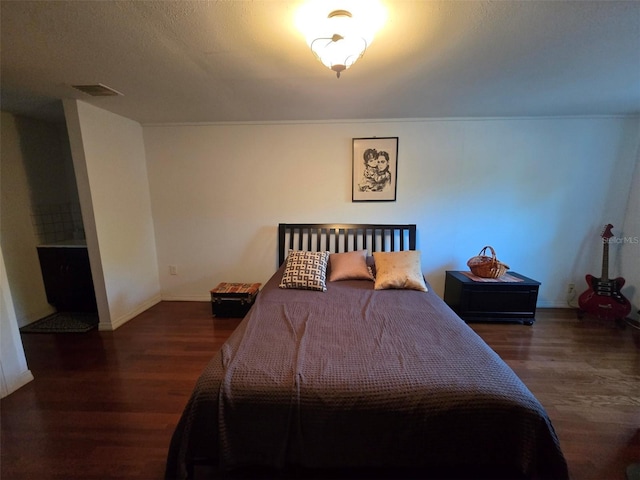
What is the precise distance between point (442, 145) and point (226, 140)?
98.6 inches

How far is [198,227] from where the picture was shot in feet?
10.6

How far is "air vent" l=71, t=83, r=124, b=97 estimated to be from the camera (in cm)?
198

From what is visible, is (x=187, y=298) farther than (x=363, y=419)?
Yes

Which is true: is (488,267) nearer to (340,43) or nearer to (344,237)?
(344,237)

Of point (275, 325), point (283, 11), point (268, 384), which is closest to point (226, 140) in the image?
point (283, 11)

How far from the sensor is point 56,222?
3.09 meters

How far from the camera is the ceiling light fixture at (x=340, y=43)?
1198mm

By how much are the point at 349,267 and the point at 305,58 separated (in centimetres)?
177

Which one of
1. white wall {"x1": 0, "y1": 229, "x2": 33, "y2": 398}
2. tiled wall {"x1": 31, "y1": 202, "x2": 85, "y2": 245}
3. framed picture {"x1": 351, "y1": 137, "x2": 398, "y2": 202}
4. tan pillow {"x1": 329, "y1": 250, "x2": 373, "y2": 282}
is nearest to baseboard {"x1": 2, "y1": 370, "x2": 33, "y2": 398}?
white wall {"x1": 0, "y1": 229, "x2": 33, "y2": 398}

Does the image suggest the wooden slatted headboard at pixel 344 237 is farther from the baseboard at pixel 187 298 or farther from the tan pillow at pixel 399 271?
the baseboard at pixel 187 298

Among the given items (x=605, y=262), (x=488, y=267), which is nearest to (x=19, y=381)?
(x=488, y=267)

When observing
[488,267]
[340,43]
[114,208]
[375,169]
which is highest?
[340,43]

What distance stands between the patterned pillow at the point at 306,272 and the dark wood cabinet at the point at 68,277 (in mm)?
2203

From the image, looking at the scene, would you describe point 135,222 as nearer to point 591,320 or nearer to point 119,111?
point 119,111
